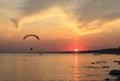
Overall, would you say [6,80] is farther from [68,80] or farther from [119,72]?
[119,72]

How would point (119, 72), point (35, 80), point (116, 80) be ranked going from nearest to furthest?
point (116, 80) → point (35, 80) → point (119, 72)

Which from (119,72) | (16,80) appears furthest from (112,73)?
(16,80)

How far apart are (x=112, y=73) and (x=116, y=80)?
17539 mm

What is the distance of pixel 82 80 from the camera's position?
7225 cm

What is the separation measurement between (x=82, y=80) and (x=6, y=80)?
1956 centimetres

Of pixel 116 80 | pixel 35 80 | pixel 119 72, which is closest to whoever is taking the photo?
pixel 116 80

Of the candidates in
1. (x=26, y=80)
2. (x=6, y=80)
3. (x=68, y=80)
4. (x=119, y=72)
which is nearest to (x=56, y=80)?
(x=68, y=80)

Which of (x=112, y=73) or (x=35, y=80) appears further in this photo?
(x=112, y=73)

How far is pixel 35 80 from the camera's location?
7062 centimetres

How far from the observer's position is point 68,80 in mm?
71750

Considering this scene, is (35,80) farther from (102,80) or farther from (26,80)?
(102,80)

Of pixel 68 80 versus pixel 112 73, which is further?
pixel 112 73

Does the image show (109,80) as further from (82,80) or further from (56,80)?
(56,80)

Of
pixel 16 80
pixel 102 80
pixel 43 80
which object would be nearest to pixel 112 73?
pixel 102 80
